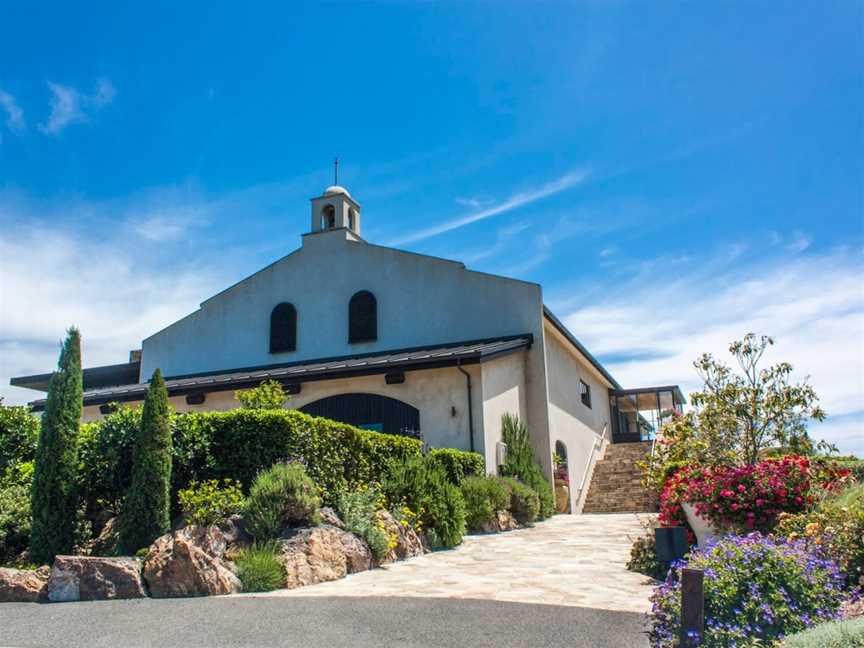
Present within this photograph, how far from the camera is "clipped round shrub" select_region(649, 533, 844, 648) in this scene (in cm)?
472

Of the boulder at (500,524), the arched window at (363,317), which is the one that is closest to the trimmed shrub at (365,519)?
the boulder at (500,524)

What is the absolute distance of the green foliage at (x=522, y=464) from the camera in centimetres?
1775

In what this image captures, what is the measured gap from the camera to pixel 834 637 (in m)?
3.78

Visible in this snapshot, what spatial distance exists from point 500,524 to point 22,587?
31.9 feet

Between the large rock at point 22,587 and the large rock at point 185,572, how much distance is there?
115 centimetres

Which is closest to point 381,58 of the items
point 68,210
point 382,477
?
point 68,210

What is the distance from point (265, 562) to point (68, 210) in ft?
26.4

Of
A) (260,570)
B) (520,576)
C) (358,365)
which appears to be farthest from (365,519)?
(358,365)

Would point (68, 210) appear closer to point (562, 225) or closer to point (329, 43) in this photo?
point (329, 43)

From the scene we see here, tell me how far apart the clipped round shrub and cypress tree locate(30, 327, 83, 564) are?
779 cm

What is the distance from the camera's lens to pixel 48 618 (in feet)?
21.9

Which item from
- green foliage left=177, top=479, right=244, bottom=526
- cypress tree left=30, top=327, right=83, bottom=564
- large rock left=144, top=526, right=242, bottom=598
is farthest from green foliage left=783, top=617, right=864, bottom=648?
cypress tree left=30, top=327, right=83, bottom=564

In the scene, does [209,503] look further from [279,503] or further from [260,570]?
[260,570]

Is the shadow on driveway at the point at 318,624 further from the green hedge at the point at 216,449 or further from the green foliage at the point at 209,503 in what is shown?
the green hedge at the point at 216,449
